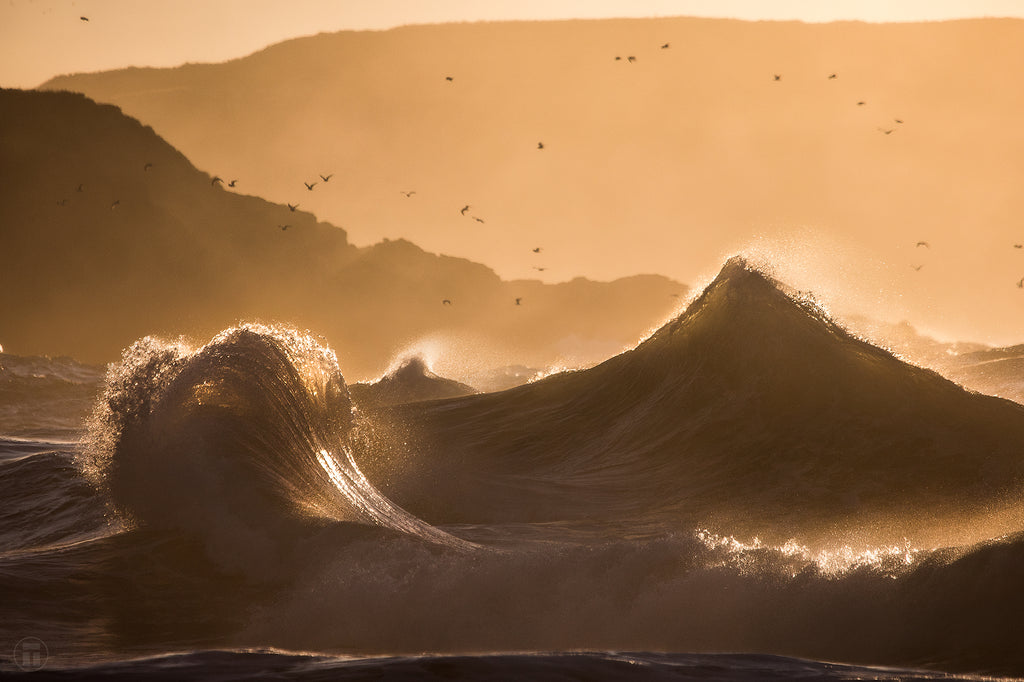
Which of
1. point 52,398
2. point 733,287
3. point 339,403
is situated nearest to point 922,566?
point 339,403

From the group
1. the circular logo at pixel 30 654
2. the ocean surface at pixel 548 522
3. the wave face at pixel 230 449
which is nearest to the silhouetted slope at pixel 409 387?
the ocean surface at pixel 548 522

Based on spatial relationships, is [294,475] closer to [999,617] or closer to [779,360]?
[999,617]

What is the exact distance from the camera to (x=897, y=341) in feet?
71.5

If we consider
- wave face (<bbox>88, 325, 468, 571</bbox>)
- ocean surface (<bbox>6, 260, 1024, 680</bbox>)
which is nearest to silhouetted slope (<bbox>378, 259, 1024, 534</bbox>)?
ocean surface (<bbox>6, 260, 1024, 680</bbox>)

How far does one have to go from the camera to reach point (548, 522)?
14.8 metres

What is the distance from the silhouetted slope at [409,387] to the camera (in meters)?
38.9

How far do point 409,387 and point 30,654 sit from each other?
3255 centimetres

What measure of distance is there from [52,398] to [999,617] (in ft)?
173

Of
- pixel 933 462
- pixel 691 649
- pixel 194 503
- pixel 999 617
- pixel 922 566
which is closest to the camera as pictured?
pixel 691 649

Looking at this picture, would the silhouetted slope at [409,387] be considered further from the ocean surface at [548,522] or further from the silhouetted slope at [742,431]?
the ocean surface at [548,522]

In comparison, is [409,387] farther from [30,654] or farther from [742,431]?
[30,654]

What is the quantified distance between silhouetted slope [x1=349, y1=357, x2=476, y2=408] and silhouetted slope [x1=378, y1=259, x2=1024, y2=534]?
50.2ft

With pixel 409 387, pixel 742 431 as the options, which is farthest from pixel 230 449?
pixel 409 387

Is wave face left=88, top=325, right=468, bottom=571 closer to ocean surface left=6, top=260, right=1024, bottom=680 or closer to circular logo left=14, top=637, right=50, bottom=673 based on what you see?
ocean surface left=6, top=260, right=1024, bottom=680
